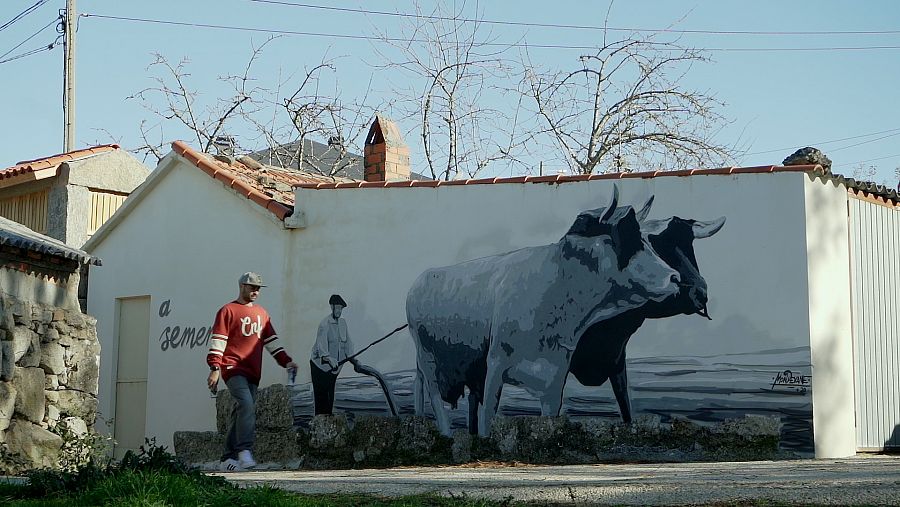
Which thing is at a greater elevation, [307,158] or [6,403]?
[307,158]

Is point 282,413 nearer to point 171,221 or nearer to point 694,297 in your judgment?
point 171,221

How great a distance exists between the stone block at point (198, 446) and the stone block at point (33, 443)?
2.57 metres

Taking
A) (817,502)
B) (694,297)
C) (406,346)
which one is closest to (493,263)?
(406,346)

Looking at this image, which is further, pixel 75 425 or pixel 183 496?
pixel 75 425

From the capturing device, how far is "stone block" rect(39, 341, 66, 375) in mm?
12758

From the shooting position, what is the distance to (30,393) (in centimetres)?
1241

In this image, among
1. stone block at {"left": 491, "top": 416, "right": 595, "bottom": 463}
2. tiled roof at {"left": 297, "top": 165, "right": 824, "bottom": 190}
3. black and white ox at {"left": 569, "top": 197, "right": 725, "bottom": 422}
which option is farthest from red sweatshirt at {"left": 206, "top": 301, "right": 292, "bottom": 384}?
black and white ox at {"left": 569, "top": 197, "right": 725, "bottom": 422}

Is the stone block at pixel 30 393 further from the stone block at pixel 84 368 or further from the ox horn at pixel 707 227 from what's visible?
the ox horn at pixel 707 227

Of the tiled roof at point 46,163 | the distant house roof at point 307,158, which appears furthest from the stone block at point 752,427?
the distant house roof at point 307,158

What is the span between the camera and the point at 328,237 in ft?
47.0

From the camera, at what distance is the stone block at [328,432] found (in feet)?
45.2

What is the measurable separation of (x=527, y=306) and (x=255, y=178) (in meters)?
5.16
